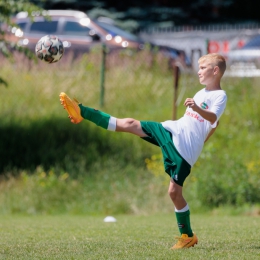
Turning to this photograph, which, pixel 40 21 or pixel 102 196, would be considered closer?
pixel 102 196

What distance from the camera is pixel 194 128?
716cm

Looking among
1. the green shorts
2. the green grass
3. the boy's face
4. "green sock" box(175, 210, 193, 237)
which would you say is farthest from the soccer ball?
"green sock" box(175, 210, 193, 237)

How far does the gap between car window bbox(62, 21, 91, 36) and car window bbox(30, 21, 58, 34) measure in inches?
20.1

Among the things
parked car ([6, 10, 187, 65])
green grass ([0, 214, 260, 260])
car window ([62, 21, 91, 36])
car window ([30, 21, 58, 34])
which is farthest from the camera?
car window ([30, 21, 58, 34])

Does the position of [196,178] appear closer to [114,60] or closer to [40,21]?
[114,60]

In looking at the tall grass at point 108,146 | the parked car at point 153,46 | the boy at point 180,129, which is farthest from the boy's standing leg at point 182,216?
the parked car at point 153,46

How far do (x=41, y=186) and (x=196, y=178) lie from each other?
298cm

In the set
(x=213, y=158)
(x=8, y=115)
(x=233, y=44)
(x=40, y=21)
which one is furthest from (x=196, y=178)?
(x=40, y=21)

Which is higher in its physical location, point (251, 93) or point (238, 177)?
point (251, 93)

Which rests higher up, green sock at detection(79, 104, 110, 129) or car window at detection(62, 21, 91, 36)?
car window at detection(62, 21, 91, 36)

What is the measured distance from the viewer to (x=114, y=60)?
1750 cm

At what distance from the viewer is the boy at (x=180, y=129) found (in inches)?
278

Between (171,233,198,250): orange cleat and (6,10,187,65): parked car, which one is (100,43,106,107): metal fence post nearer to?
(6,10,187,65): parked car

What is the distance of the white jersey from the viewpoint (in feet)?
23.3
